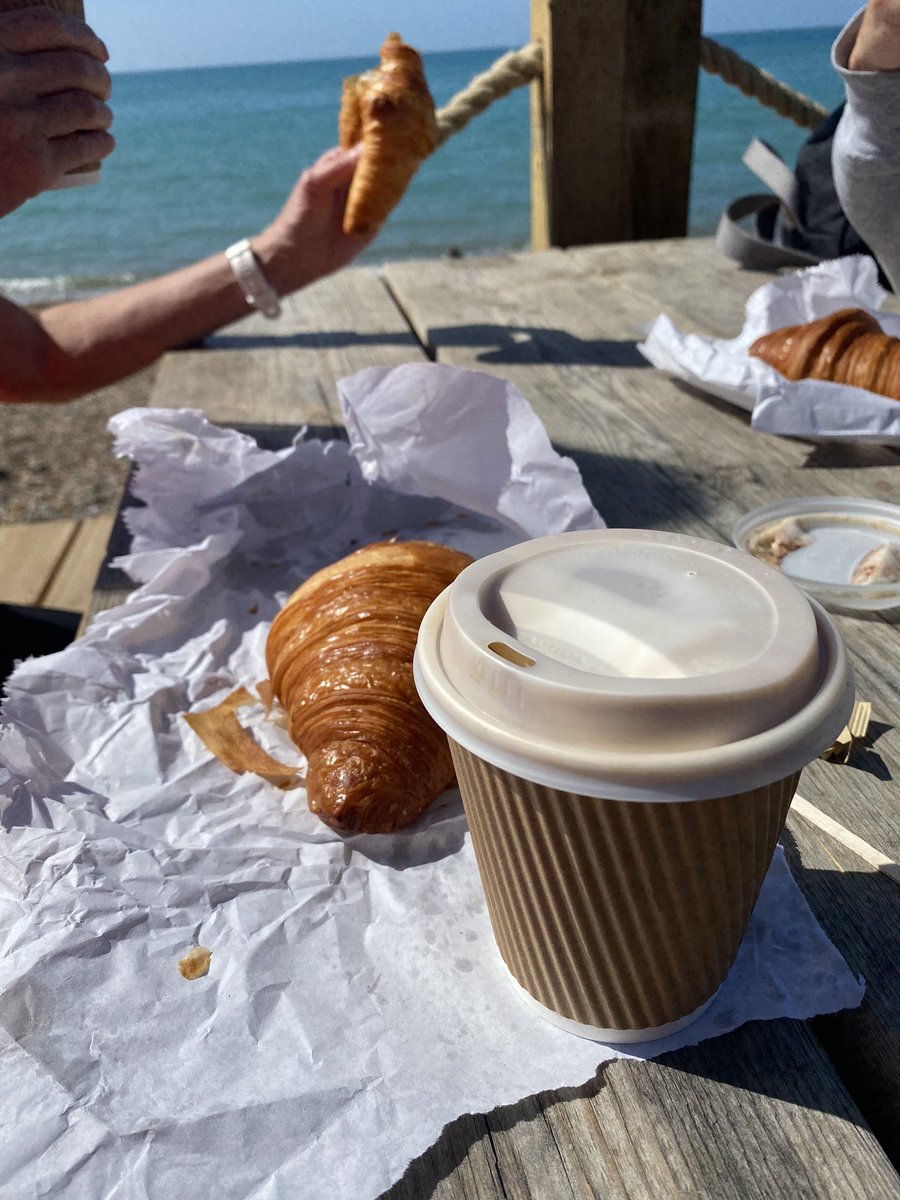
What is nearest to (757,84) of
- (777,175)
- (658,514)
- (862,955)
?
(777,175)

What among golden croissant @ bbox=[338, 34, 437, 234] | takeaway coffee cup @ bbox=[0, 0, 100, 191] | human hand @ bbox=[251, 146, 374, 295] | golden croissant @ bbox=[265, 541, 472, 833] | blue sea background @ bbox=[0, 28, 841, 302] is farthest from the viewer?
blue sea background @ bbox=[0, 28, 841, 302]

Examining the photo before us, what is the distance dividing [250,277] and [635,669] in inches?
62.2

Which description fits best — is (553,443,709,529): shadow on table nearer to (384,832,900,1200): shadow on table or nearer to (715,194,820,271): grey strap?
(384,832,900,1200): shadow on table

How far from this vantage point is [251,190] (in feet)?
61.2

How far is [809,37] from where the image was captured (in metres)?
46.7

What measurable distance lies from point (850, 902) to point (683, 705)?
1.01 ft

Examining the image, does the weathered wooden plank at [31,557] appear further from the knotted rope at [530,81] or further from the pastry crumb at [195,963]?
the pastry crumb at [195,963]

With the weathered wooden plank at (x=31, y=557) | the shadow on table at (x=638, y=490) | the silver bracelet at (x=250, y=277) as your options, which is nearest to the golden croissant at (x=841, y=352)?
the shadow on table at (x=638, y=490)

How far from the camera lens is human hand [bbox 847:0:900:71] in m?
1.22

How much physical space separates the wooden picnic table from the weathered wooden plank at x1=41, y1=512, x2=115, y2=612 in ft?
1.86

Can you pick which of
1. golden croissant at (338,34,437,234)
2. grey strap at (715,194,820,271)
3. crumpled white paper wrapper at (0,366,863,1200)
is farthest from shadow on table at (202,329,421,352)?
crumpled white paper wrapper at (0,366,863,1200)

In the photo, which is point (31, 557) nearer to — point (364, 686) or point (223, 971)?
point (364, 686)

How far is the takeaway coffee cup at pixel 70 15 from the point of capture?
114cm

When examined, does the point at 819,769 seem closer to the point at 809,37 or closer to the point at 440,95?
the point at 440,95
